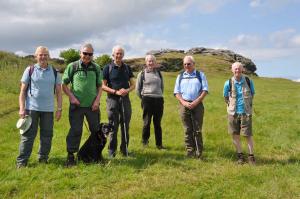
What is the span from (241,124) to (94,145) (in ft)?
11.6

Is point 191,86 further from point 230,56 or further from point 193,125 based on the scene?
point 230,56

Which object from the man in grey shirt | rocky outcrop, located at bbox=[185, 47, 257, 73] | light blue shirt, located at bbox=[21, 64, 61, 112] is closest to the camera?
light blue shirt, located at bbox=[21, 64, 61, 112]

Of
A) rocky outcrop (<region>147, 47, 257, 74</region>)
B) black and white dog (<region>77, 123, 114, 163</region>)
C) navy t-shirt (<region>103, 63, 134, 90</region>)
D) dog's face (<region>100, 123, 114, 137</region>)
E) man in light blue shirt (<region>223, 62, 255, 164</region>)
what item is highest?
rocky outcrop (<region>147, 47, 257, 74</region>)

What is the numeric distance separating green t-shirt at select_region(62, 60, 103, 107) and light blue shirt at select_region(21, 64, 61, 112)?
40cm

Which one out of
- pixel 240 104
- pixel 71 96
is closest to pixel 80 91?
pixel 71 96

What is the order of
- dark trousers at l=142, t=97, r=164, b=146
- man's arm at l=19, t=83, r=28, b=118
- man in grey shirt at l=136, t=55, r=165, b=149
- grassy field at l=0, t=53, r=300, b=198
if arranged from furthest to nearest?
dark trousers at l=142, t=97, r=164, b=146 < man in grey shirt at l=136, t=55, r=165, b=149 < man's arm at l=19, t=83, r=28, b=118 < grassy field at l=0, t=53, r=300, b=198

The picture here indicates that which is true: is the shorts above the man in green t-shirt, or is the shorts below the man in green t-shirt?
below

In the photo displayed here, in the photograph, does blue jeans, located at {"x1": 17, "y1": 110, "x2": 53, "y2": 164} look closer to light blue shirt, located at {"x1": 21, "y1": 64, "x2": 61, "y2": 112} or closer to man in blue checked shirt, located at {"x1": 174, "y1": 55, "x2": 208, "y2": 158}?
light blue shirt, located at {"x1": 21, "y1": 64, "x2": 61, "y2": 112}

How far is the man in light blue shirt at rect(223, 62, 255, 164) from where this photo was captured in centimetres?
955

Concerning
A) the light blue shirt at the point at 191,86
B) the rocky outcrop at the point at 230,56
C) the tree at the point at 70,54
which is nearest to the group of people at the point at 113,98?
the light blue shirt at the point at 191,86

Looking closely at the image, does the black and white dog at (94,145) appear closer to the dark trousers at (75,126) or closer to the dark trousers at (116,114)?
the dark trousers at (75,126)

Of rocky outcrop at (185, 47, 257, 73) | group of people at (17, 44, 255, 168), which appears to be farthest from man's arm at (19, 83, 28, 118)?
rocky outcrop at (185, 47, 257, 73)

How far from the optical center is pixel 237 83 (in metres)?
9.63

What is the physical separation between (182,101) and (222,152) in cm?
197
